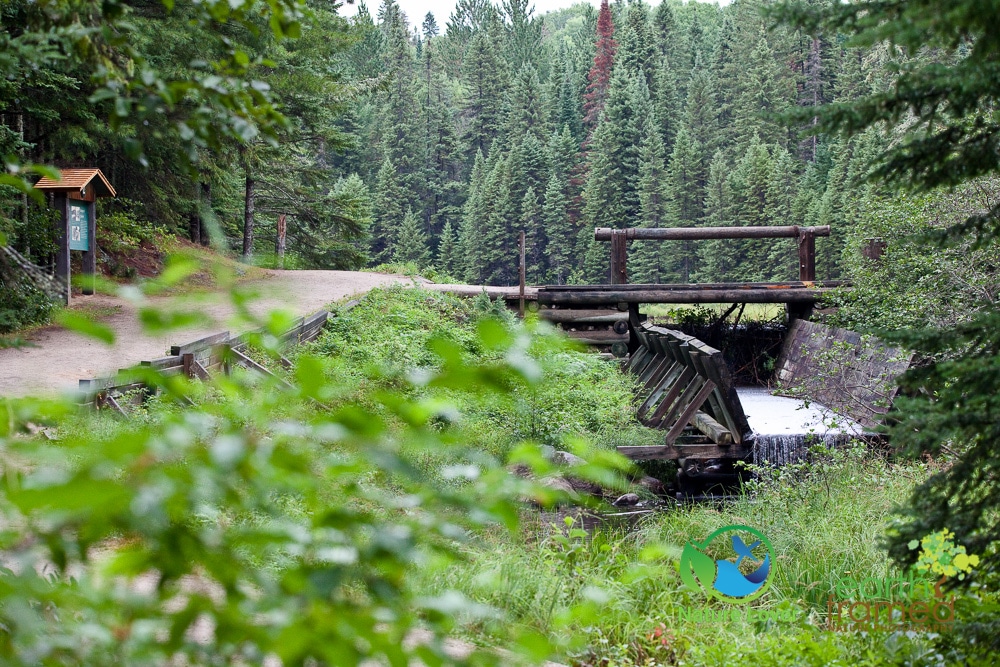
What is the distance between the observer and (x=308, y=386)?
1217mm

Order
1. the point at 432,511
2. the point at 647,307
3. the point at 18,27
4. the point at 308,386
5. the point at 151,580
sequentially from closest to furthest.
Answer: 1. the point at 308,386
2. the point at 432,511
3. the point at 151,580
4. the point at 18,27
5. the point at 647,307

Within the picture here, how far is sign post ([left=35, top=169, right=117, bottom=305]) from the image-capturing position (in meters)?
13.0

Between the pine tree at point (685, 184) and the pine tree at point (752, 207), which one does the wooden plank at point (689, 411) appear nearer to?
the pine tree at point (752, 207)

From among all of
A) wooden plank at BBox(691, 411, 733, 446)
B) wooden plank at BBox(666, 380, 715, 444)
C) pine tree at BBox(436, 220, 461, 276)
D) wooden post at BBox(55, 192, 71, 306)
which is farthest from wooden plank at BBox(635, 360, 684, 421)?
pine tree at BBox(436, 220, 461, 276)

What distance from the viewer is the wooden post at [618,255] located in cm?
1647

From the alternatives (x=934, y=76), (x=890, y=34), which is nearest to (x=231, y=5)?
(x=890, y=34)

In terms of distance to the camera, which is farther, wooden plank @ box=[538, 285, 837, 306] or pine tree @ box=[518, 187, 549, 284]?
pine tree @ box=[518, 187, 549, 284]

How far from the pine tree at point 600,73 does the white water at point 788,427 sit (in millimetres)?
52162

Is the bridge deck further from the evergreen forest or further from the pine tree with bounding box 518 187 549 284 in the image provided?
the pine tree with bounding box 518 187 549 284

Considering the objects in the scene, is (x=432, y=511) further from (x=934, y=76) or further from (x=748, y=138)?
(x=748, y=138)

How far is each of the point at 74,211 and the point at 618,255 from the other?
907 cm

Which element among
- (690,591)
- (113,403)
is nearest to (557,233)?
(113,403)

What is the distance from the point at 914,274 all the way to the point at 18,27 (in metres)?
11.2

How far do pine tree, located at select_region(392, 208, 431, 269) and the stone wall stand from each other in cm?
4300
